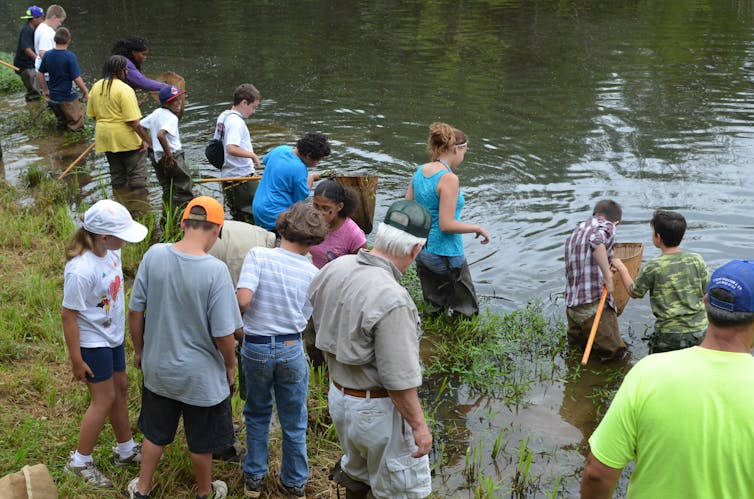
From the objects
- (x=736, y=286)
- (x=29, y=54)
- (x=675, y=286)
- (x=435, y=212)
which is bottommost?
(x=675, y=286)

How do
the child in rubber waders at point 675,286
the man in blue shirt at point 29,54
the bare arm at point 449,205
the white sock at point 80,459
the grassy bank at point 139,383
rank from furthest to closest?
the man in blue shirt at point 29,54
the bare arm at point 449,205
the child in rubber waders at point 675,286
the grassy bank at point 139,383
the white sock at point 80,459

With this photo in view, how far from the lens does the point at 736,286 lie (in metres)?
2.77

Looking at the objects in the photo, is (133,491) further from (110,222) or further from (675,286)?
(675,286)

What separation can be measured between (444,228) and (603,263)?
1.26 m

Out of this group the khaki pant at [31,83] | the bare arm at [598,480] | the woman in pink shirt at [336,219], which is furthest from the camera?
the khaki pant at [31,83]

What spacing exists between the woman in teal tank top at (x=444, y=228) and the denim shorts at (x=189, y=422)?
2.79 metres

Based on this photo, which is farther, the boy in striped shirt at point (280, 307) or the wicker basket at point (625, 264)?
the wicker basket at point (625, 264)

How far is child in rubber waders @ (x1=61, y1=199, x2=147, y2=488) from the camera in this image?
13.9ft

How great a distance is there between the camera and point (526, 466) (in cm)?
494

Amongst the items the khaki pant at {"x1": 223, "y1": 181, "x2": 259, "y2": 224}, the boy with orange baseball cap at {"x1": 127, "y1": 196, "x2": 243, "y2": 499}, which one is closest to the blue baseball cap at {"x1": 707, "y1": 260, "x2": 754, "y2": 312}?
the boy with orange baseball cap at {"x1": 127, "y1": 196, "x2": 243, "y2": 499}

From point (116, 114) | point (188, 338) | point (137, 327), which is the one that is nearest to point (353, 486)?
point (188, 338)

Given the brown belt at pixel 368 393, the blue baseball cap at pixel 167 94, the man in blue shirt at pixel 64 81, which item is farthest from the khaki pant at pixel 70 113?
the brown belt at pixel 368 393

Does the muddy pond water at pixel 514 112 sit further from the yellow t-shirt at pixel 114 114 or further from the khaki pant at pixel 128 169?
the yellow t-shirt at pixel 114 114

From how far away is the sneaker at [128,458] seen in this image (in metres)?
4.71
